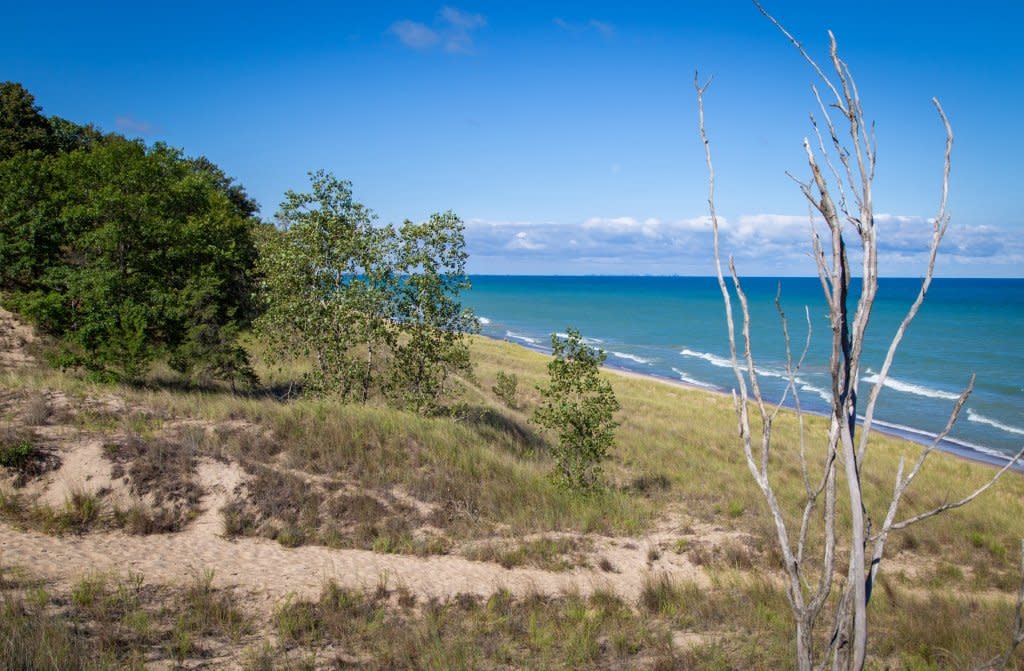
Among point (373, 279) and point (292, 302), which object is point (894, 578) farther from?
point (292, 302)

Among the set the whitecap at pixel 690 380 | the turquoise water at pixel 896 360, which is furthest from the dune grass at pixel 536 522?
the whitecap at pixel 690 380

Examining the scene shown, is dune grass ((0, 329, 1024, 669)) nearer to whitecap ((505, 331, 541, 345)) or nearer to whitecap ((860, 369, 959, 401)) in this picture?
whitecap ((860, 369, 959, 401))

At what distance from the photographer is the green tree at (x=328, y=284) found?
19344 millimetres

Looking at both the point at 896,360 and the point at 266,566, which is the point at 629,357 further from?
the point at 266,566

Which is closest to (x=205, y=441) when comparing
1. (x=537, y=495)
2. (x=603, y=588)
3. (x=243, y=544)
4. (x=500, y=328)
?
(x=243, y=544)

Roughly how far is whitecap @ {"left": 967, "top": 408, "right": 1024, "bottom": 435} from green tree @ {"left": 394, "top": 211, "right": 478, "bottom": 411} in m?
36.1

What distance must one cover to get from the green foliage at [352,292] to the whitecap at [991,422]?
36289mm

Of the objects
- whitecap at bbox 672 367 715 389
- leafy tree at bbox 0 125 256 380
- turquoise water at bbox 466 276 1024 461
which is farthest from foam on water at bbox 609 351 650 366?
leafy tree at bbox 0 125 256 380

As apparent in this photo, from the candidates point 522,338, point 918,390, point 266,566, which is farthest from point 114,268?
point 522,338

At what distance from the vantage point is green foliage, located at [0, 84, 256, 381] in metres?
18.6

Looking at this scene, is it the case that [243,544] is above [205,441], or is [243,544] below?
below

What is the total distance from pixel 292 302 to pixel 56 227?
10273 mm

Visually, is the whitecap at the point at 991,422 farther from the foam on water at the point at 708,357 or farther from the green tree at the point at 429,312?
the green tree at the point at 429,312

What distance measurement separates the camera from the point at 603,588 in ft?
35.6
